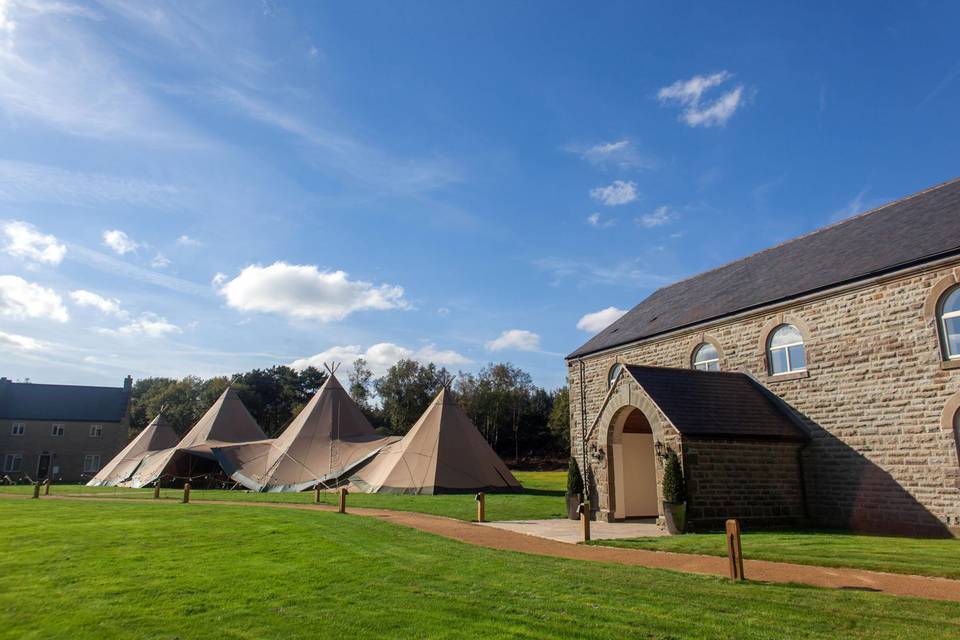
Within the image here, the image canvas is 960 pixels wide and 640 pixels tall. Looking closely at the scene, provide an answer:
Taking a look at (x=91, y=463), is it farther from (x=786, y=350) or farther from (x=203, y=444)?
(x=786, y=350)

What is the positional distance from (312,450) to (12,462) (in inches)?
1322

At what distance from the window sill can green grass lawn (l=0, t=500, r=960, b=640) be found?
9077 mm

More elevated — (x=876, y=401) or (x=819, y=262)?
(x=819, y=262)

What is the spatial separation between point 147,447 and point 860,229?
33.8 m

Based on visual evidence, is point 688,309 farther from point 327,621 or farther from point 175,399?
point 175,399

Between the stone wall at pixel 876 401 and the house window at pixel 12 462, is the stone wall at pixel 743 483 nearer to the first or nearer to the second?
the stone wall at pixel 876 401

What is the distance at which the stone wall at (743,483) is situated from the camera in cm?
1309

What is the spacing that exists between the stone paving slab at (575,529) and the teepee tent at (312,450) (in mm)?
12177

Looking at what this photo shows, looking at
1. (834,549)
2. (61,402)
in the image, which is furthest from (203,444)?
(834,549)

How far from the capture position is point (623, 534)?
12.9m

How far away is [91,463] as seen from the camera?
156 feet

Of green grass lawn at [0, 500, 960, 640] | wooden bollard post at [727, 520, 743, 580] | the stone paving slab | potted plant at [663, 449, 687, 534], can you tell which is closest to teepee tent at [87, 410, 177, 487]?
green grass lawn at [0, 500, 960, 640]

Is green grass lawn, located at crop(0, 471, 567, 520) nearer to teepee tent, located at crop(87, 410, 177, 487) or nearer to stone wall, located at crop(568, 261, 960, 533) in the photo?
teepee tent, located at crop(87, 410, 177, 487)

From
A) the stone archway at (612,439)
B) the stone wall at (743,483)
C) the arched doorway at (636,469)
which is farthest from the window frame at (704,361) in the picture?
the stone wall at (743,483)
